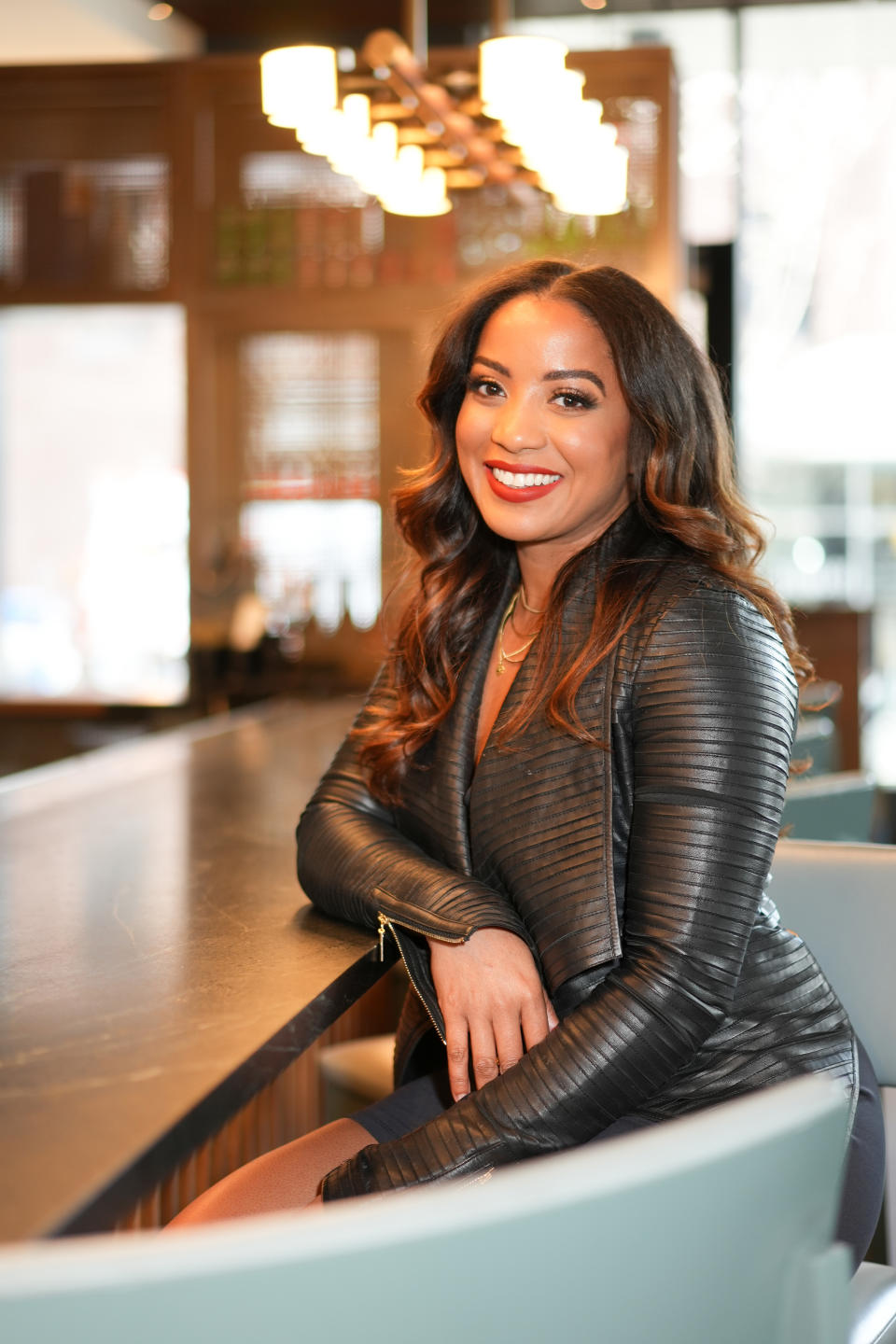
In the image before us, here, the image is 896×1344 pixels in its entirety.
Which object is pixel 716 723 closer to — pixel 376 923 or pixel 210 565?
pixel 376 923

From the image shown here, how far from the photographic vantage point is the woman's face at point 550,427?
1352 millimetres

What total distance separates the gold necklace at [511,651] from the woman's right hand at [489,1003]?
0.33 metres

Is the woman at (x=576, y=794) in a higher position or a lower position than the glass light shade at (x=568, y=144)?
lower

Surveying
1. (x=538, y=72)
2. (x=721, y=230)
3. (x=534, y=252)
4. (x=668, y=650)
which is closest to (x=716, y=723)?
(x=668, y=650)

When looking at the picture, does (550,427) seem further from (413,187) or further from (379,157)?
(413,187)

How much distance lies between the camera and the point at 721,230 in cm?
659

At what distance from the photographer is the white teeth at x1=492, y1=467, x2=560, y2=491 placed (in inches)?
54.2

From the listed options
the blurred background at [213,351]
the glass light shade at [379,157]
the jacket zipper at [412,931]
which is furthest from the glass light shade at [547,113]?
the jacket zipper at [412,931]

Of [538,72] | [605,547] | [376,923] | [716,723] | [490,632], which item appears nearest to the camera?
[716,723]

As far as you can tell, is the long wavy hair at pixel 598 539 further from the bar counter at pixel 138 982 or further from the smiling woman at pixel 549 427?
the bar counter at pixel 138 982

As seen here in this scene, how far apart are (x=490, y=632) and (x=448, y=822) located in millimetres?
262

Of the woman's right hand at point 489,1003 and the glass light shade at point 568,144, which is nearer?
the woman's right hand at point 489,1003

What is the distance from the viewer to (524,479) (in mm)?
1386

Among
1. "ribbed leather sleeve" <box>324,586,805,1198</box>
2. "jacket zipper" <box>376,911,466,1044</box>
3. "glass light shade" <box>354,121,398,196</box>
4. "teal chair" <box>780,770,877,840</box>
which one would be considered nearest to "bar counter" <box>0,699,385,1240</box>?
"jacket zipper" <box>376,911,466,1044</box>
